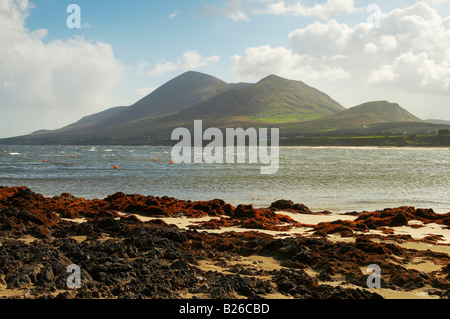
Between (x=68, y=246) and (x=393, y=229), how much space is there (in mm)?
11632

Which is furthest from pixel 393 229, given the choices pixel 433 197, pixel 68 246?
pixel 433 197

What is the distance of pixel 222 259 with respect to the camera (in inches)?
424

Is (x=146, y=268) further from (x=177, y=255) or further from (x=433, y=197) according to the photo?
(x=433, y=197)

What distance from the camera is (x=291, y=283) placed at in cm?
854

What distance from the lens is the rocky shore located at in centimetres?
819

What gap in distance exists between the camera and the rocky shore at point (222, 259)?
8188 mm

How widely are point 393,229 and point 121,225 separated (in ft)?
33.0

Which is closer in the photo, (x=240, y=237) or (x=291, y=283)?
(x=291, y=283)

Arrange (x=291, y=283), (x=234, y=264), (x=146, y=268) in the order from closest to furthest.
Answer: (x=291, y=283) → (x=146, y=268) → (x=234, y=264)
